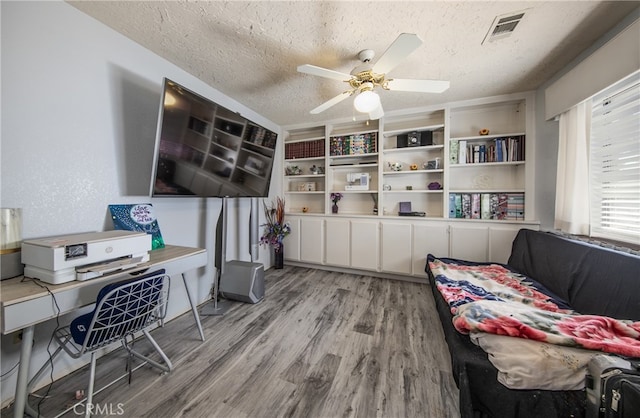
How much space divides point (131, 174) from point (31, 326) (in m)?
1.12

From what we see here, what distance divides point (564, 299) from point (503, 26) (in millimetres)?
1988

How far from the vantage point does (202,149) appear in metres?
1.83

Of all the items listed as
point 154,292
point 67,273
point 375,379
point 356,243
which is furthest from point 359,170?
point 67,273

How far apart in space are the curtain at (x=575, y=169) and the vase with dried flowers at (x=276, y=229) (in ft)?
10.2

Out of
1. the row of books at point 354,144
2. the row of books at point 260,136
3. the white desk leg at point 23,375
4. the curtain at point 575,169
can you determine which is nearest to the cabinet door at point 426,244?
the curtain at point 575,169

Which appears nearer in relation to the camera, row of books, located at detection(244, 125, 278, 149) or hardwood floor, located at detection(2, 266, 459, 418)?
hardwood floor, located at detection(2, 266, 459, 418)

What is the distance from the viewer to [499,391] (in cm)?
96

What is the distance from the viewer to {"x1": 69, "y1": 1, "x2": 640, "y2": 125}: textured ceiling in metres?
1.36

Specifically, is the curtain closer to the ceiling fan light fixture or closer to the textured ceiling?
the textured ceiling

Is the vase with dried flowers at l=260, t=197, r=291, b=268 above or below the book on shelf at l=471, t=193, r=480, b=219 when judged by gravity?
below

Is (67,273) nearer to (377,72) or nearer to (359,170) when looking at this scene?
(377,72)

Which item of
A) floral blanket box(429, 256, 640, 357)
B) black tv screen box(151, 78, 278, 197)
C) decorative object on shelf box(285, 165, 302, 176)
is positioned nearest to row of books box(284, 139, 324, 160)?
decorative object on shelf box(285, 165, 302, 176)

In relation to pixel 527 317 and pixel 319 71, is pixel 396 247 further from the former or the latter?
pixel 319 71
